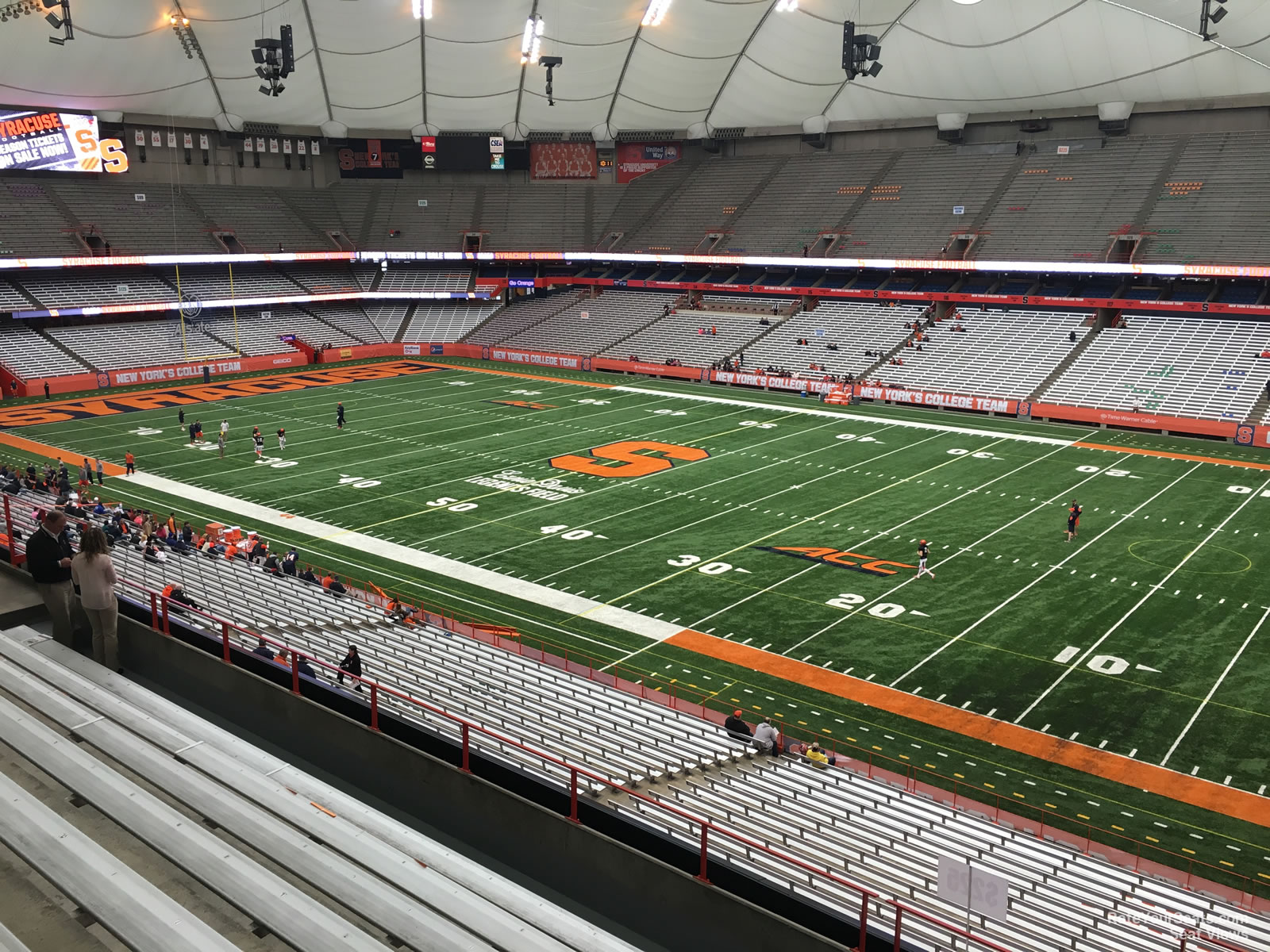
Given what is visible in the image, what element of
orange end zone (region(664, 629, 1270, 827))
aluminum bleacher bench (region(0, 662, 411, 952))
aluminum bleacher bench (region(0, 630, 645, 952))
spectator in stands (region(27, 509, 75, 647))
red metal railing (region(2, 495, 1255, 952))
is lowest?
orange end zone (region(664, 629, 1270, 827))

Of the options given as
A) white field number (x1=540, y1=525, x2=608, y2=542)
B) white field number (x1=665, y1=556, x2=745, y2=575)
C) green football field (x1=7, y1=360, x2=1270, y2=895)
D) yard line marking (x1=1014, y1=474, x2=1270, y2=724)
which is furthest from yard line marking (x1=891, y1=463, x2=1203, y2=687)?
white field number (x1=540, y1=525, x2=608, y2=542)

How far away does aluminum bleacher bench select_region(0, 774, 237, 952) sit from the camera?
5344mm

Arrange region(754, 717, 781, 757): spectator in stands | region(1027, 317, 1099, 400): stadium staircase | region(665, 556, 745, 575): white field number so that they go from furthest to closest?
region(1027, 317, 1099, 400): stadium staircase, region(665, 556, 745, 575): white field number, region(754, 717, 781, 757): spectator in stands

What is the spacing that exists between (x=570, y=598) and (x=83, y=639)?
12.0m

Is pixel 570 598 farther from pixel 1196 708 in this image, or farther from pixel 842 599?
pixel 1196 708

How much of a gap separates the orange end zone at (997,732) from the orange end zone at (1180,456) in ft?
80.4

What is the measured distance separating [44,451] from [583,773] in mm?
34808

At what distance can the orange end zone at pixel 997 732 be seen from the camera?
1470 cm

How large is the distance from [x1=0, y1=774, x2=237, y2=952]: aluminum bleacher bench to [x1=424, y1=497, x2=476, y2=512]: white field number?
2368 centimetres

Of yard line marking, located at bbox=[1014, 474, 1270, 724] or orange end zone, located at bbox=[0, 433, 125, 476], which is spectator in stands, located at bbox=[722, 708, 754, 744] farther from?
orange end zone, located at bbox=[0, 433, 125, 476]

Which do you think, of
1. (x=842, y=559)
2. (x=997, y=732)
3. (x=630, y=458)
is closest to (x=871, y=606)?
(x=842, y=559)

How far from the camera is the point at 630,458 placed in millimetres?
36750

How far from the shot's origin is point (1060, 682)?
18.5m

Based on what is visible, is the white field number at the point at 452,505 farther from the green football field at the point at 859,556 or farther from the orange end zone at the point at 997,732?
the orange end zone at the point at 997,732
